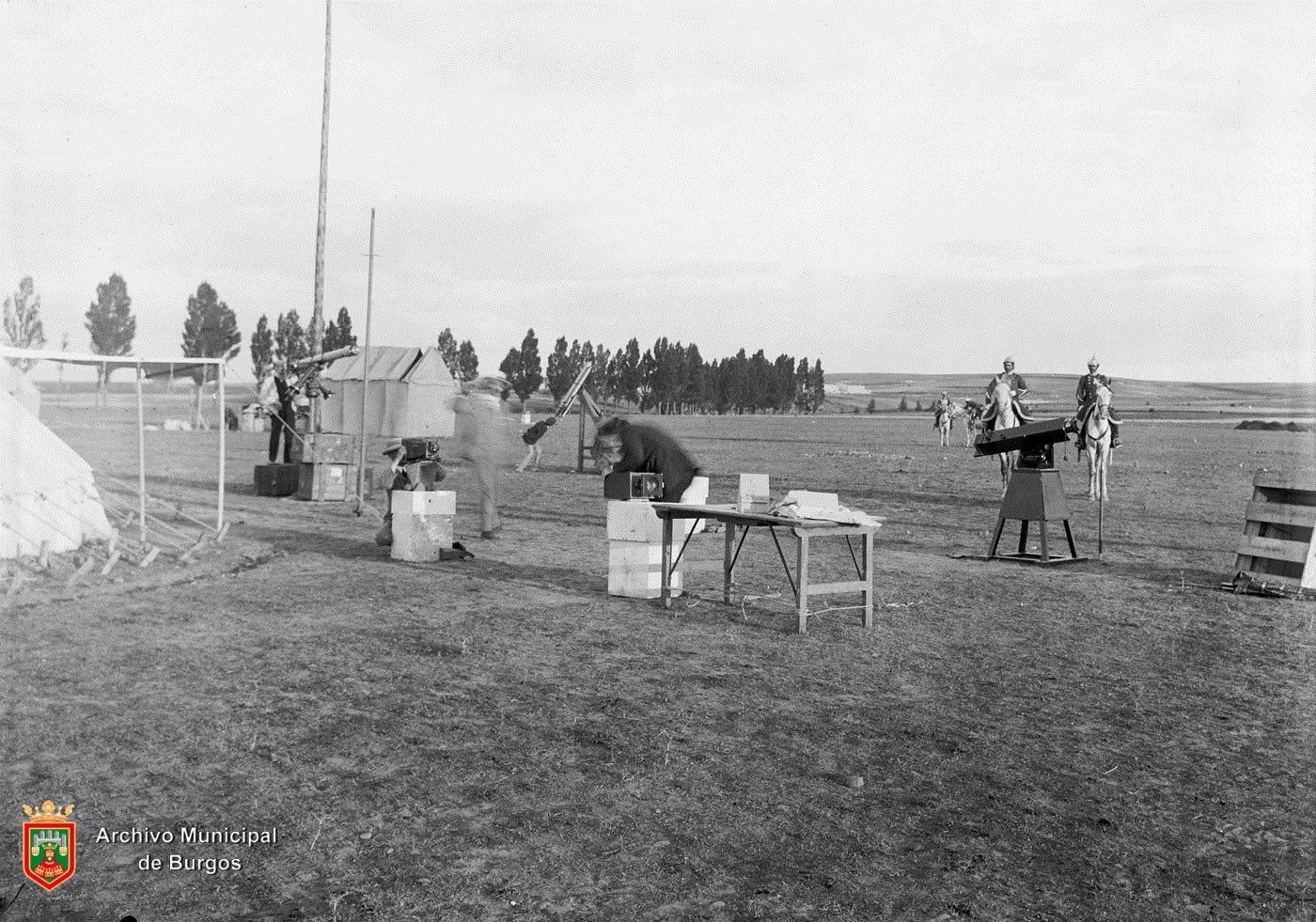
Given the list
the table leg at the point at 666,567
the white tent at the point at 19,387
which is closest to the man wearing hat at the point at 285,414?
the white tent at the point at 19,387

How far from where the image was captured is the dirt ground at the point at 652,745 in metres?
3.95

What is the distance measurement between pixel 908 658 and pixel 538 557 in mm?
5544

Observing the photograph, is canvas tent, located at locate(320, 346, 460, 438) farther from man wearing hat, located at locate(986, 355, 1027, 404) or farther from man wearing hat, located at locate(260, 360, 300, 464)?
man wearing hat, located at locate(986, 355, 1027, 404)

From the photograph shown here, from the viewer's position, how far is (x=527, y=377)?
71.2 m

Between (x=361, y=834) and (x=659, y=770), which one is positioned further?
(x=659, y=770)

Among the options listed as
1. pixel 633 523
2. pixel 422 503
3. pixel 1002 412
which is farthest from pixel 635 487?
pixel 1002 412

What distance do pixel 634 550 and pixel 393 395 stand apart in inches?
1484

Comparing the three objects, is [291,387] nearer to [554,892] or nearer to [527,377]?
[554,892]

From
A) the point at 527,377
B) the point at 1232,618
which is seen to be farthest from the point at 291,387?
the point at 527,377

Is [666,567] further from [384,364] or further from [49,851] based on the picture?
[384,364]

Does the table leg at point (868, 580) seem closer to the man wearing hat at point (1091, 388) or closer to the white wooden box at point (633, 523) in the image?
the white wooden box at point (633, 523)

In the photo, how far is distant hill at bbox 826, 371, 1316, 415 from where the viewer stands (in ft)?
358

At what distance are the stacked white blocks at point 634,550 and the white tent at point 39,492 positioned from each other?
5488 millimetres

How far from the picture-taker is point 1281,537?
34.8ft
